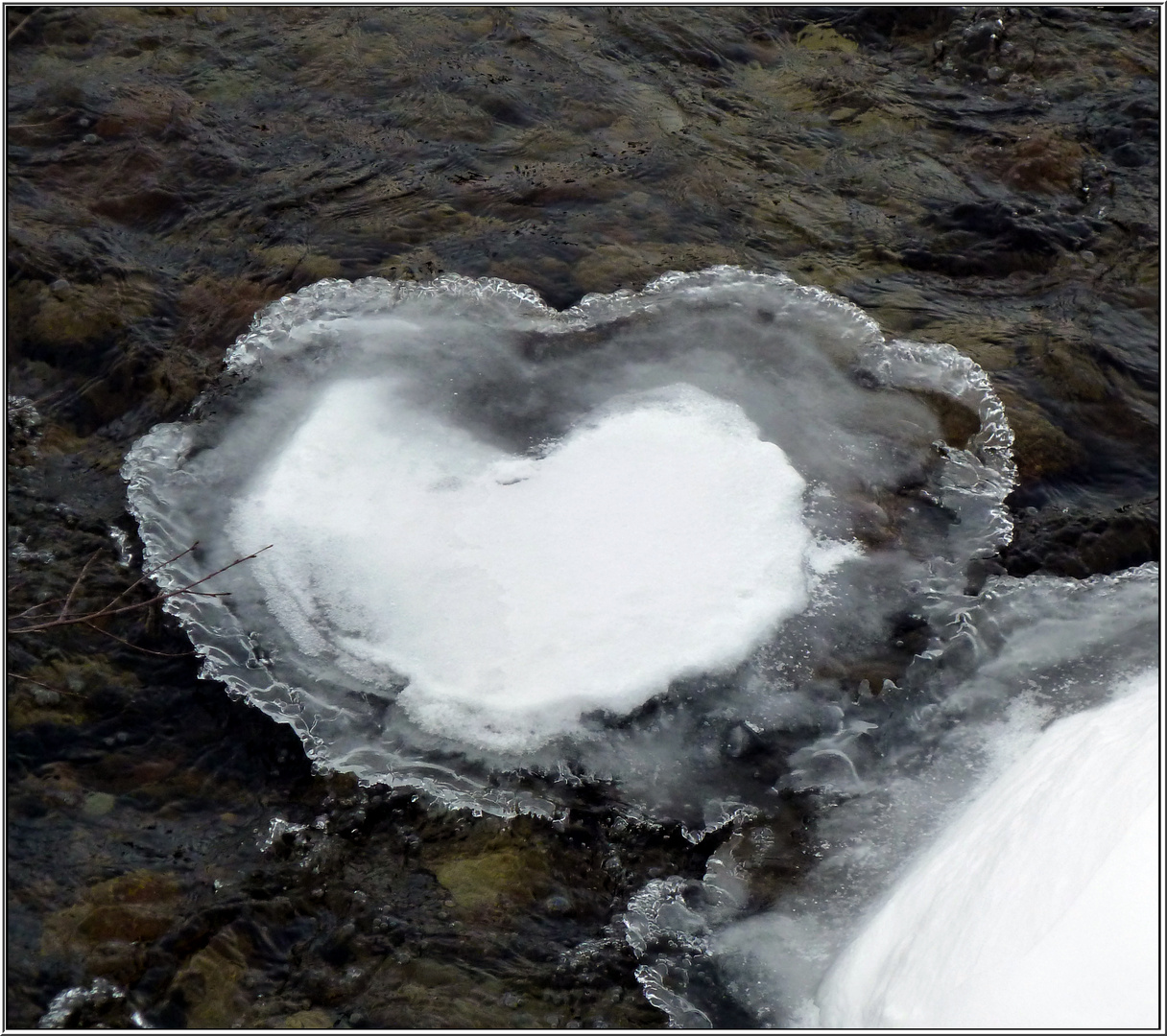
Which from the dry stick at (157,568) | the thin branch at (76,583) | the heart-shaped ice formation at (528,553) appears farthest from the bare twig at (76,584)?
the heart-shaped ice formation at (528,553)

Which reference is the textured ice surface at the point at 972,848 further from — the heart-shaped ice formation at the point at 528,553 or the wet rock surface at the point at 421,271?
the heart-shaped ice formation at the point at 528,553

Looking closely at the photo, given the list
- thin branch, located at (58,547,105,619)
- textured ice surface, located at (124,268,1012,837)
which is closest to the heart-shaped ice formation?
textured ice surface, located at (124,268,1012,837)

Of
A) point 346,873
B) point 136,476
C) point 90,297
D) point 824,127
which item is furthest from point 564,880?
point 824,127

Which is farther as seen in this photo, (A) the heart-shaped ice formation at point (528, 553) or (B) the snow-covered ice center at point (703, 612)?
(A) the heart-shaped ice formation at point (528, 553)

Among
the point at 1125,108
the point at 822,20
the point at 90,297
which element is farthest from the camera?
the point at 822,20

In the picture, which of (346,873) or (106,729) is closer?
(346,873)

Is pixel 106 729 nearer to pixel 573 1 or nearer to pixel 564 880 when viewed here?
pixel 564 880

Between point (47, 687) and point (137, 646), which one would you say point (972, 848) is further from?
point (47, 687)
